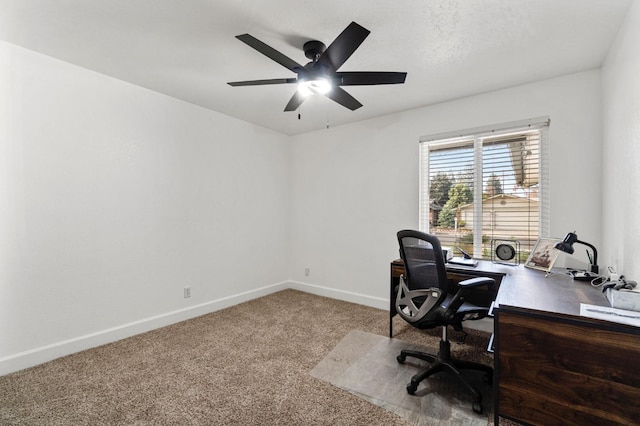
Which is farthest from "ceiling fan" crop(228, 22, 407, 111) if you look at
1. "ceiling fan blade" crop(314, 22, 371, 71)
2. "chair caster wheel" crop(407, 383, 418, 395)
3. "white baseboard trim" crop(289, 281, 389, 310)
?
"white baseboard trim" crop(289, 281, 389, 310)

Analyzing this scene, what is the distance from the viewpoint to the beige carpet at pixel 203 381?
171 cm

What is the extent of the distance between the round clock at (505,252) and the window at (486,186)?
0.75 feet

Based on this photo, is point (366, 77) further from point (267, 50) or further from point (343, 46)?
point (267, 50)

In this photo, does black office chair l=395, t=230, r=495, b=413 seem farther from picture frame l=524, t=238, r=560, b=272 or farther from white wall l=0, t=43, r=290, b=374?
white wall l=0, t=43, r=290, b=374

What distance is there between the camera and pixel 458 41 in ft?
6.66

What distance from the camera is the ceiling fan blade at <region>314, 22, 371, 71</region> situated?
151 centimetres

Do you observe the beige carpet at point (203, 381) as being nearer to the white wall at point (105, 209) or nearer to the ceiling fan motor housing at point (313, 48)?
the white wall at point (105, 209)

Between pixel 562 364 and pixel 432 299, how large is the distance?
68cm

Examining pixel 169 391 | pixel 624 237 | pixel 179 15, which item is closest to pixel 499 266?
pixel 624 237

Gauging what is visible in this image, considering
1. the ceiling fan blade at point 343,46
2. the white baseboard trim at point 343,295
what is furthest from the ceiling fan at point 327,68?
the white baseboard trim at point 343,295

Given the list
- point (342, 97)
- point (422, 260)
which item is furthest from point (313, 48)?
point (422, 260)

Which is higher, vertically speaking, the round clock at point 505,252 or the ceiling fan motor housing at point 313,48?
the ceiling fan motor housing at point 313,48

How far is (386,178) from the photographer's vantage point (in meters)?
3.60

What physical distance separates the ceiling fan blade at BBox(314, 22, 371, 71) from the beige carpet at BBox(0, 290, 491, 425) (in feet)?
7.08
